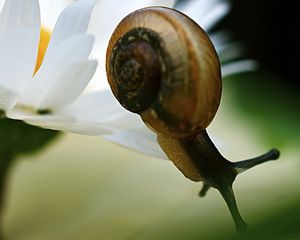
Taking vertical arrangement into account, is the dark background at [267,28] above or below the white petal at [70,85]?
below

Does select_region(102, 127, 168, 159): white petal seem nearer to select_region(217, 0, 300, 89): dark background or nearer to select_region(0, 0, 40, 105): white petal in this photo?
select_region(0, 0, 40, 105): white petal

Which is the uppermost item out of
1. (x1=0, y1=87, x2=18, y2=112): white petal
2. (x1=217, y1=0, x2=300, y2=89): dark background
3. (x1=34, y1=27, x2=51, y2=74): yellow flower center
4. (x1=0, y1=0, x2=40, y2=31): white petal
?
(x1=0, y1=0, x2=40, y2=31): white petal

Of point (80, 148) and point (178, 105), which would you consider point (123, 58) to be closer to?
point (178, 105)

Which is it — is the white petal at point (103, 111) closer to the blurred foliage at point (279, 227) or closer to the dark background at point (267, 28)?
the blurred foliage at point (279, 227)

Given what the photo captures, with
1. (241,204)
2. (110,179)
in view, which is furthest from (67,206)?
(241,204)

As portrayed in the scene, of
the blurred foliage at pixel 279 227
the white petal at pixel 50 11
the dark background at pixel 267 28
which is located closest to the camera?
the blurred foliage at pixel 279 227

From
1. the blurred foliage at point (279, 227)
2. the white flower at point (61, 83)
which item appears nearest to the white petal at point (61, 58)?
the white flower at point (61, 83)

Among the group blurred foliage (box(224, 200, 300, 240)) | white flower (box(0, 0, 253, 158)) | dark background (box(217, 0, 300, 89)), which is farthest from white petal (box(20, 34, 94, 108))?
dark background (box(217, 0, 300, 89))

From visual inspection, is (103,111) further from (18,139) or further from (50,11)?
(50,11)
